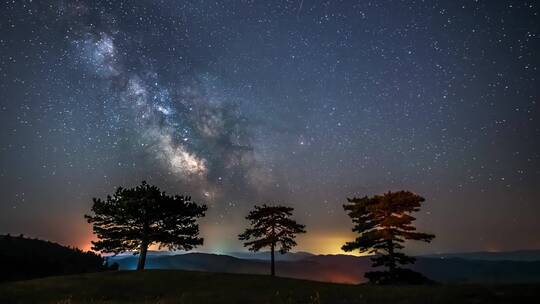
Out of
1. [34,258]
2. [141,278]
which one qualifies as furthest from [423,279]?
[34,258]

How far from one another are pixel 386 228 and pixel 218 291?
66.9 feet

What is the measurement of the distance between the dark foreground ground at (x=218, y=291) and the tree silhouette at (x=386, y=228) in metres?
10.9

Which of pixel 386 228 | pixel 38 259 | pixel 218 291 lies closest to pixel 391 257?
pixel 386 228

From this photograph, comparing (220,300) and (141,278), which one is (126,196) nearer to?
(141,278)

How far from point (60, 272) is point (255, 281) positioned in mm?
43556

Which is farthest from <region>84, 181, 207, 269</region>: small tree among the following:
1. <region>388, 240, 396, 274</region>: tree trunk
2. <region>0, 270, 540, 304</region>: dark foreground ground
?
<region>388, 240, 396, 274</region>: tree trunk

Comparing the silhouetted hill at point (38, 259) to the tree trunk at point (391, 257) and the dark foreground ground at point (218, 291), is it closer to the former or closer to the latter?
the dark foreground ground at point (218, 291)

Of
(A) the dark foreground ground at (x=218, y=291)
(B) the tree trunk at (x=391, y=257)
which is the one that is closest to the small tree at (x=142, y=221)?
(A) the dark foreground ground at (x=218, y=291)

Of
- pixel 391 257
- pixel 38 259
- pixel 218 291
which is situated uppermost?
pixel 38 259

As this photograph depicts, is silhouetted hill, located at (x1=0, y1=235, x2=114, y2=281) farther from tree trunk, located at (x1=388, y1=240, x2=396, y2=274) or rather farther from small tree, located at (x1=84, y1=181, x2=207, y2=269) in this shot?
tree trunk, located at (x1=388, y1=240, x2=396, y2=274)

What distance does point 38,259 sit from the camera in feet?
182

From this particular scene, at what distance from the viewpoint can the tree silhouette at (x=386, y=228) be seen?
35406 millimetres

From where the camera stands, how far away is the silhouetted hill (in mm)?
49369

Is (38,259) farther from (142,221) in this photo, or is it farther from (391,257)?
(391,257)
